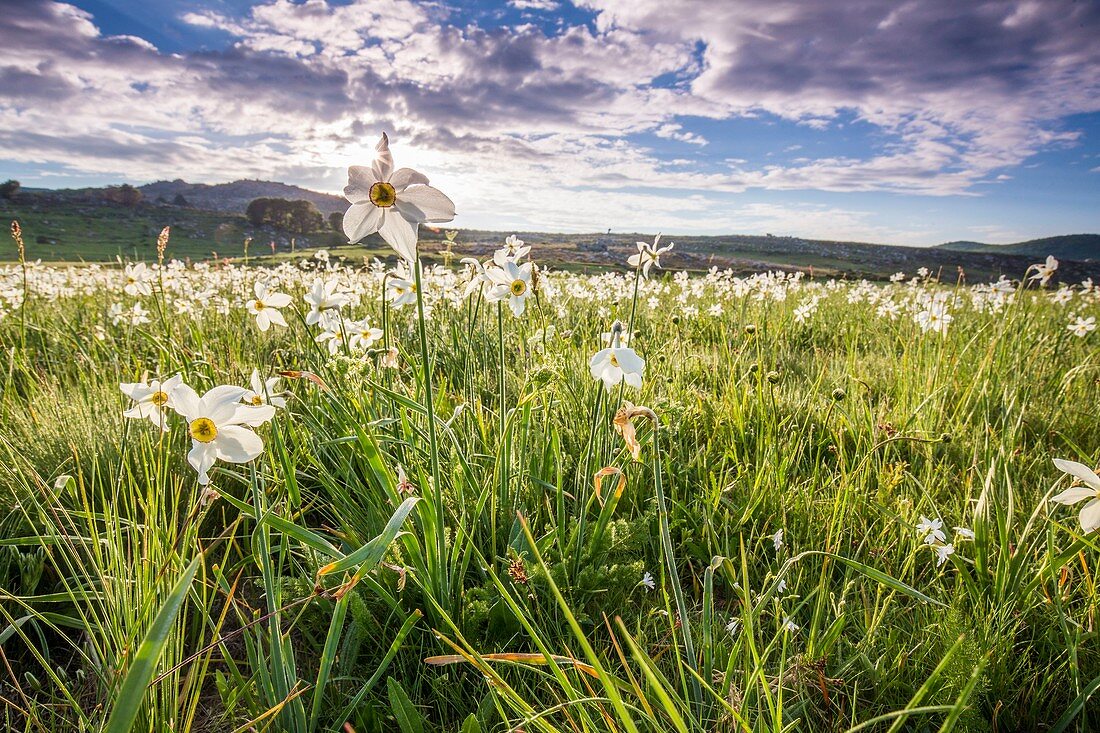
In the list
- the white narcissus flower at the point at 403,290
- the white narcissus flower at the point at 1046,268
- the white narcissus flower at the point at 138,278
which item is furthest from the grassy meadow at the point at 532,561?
the white narcissus flower at the point at 138,278

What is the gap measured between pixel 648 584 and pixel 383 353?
1.79 meters

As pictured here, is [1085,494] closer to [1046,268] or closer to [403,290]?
[403,290]

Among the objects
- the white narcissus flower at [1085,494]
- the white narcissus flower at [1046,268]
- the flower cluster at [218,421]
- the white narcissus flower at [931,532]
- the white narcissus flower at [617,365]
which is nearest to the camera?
the flower cluster at [218,421]

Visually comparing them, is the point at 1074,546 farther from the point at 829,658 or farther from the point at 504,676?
the point at 504,676

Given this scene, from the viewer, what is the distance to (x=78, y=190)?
372 feet

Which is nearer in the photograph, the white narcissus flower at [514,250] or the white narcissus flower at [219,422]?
the white narcissus flower at [219,422]

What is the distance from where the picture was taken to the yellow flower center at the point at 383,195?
4.93ft

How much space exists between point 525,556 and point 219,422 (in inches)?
46.1

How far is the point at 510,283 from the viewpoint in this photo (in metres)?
2.56

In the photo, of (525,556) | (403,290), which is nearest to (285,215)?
(403,290)

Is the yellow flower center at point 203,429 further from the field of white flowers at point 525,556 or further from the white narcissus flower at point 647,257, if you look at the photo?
the white narcissus flower at point 647,257

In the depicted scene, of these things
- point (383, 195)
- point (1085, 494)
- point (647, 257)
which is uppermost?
point (383, 195)

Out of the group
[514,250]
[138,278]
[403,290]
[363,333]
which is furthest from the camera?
[138,278]

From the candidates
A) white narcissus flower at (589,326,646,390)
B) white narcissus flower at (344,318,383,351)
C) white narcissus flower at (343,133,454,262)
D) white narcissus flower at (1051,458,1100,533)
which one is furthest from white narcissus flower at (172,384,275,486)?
white narcissus flower at (1051,458,1100,533)
